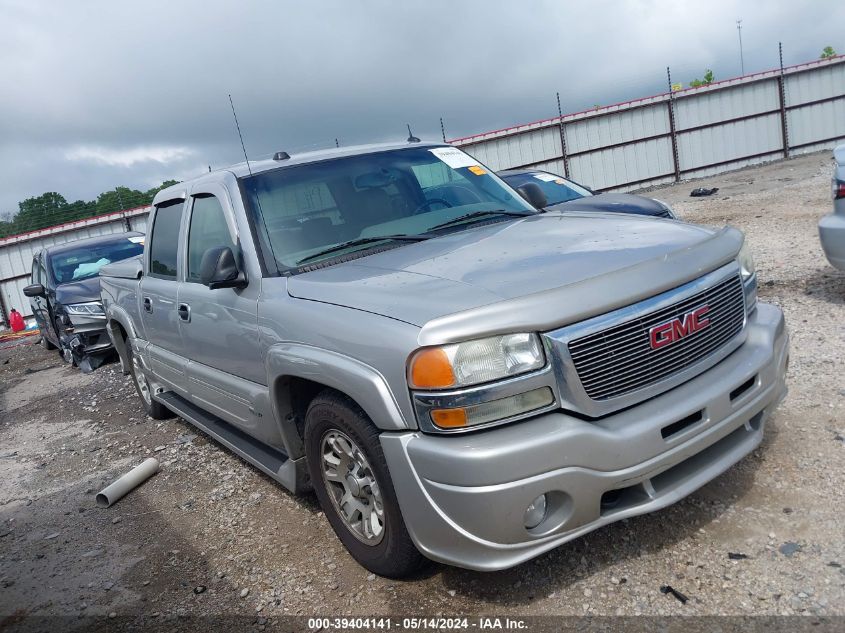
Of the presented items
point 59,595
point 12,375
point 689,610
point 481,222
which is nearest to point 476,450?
point 689,610

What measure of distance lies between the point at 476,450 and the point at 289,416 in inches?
49.2

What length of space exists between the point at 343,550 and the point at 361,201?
1.72 meters

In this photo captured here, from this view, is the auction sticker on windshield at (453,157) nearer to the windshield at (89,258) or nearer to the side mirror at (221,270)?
the side mirror at (221,270)

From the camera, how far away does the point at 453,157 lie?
4.11 metres

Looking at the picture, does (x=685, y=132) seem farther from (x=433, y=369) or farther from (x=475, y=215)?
(x=433, y=369)

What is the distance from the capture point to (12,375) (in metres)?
10.4

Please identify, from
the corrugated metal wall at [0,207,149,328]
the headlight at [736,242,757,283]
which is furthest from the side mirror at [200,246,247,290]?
the corrugated metal wall at [0,207,149,328]

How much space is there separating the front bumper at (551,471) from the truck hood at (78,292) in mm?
7861

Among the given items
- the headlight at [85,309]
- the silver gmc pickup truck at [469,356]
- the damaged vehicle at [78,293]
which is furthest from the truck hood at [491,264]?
the headlight at [85,309]

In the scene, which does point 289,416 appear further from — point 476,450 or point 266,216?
point 476,450

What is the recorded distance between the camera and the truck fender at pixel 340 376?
2383 mm

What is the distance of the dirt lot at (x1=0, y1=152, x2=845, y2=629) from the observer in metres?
2.57

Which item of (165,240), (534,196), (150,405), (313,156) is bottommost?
(150,405)

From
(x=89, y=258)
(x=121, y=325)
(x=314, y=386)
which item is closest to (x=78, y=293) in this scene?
(x=89, y=258)
